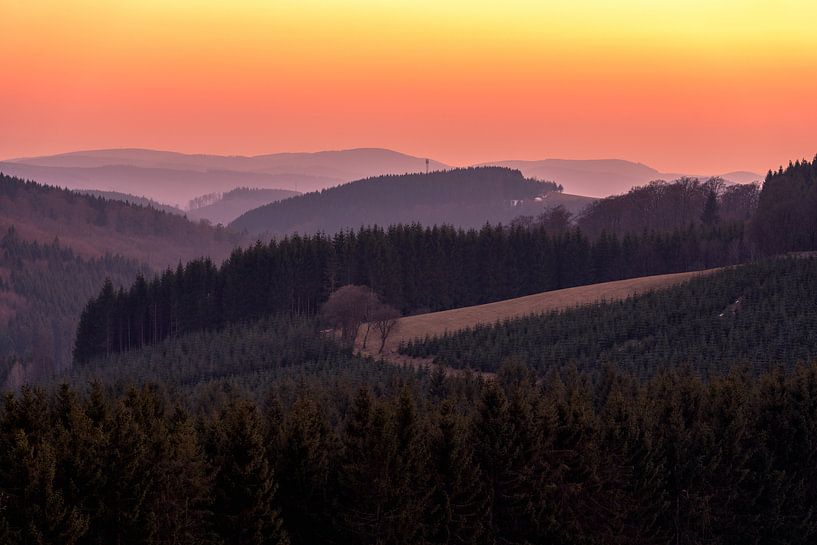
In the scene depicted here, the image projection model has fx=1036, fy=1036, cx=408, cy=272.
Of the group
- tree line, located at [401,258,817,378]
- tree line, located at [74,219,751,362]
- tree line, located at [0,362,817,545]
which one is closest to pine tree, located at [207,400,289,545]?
tree line, located at [0,362,817,545]

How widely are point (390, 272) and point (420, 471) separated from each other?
114162 mm

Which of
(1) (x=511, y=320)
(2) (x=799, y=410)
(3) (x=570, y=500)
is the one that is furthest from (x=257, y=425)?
(1) (x=511, y=320)

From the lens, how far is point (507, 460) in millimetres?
43875

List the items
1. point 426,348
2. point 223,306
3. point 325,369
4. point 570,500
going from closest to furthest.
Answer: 1. point 570,500
2. point 325,369
3. point 426,348
4. point 223,306

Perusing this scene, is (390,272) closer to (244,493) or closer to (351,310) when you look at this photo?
(351,310)

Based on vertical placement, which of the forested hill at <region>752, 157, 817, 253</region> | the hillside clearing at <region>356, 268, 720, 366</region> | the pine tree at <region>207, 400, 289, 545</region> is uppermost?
the forested hill at <region>752, 157, 817, 253</region>

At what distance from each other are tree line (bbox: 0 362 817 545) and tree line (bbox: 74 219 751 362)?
326 feet

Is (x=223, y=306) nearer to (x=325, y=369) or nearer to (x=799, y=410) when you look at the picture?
(x=325, y=369)

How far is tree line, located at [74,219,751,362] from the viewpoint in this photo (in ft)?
511

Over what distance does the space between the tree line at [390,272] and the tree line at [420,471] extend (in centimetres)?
9943

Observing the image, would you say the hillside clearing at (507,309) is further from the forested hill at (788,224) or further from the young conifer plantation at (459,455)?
the young conifer plantation at (459,455)

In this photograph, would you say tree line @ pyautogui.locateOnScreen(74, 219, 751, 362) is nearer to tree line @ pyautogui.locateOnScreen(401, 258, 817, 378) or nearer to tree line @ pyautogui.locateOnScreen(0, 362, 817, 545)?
tree line @ pyautogui.locateOnScreen(401, 258, 817, 378)

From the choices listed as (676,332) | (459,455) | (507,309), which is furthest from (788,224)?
(459,455)

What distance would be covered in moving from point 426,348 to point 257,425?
7707cm
